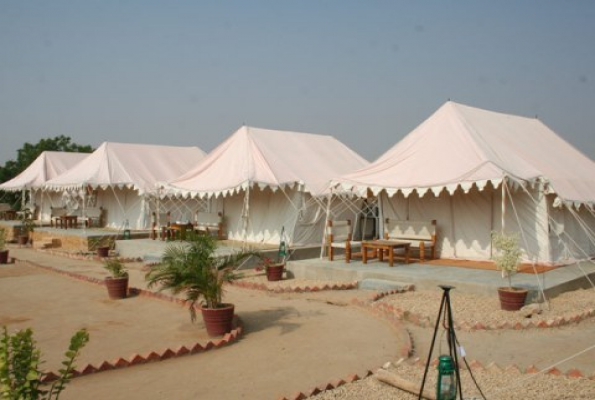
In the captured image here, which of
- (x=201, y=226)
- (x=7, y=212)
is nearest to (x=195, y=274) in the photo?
(x=201, y=226)

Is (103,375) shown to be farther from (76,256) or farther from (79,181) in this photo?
(79,181)

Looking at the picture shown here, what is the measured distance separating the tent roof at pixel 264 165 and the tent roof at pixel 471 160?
296 centimetres

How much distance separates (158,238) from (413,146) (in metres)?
8.55

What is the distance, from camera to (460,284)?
28.8 feet

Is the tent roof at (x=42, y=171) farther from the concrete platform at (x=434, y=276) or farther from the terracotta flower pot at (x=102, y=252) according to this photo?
the concrete platform at (x=434, y=276)

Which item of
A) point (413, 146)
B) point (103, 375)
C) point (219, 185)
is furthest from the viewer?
point (219, 185)

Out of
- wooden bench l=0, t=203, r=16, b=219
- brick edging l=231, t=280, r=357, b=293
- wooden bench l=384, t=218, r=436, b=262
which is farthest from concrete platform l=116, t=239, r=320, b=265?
wooden bench l=0, t=203, r=16, b=219

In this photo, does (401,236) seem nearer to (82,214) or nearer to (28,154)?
(82,214)

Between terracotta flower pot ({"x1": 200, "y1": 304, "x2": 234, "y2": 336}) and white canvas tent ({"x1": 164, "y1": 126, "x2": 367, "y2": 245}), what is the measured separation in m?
7.22

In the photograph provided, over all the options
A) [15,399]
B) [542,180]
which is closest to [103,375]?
[15,399]

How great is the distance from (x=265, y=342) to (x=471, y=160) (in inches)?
240

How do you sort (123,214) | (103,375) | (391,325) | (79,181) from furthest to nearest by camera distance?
(123,214) < (79,181) < (391,325) < (103,375)

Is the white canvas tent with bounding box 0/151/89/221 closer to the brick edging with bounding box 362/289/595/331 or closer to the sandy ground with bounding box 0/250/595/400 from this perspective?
the sandy ground with bounding box 0/250/595/400

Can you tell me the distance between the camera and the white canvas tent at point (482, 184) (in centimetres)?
1040
